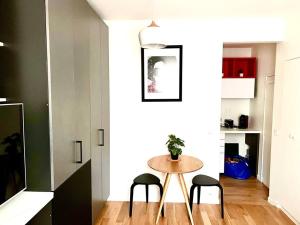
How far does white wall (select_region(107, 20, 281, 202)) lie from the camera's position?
9.97 ft

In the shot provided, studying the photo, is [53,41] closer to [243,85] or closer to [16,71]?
[16,71]

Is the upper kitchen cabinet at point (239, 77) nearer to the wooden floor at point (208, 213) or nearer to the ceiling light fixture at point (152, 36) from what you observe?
the wooden floor at point (208, 213)

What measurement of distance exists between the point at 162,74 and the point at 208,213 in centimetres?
191

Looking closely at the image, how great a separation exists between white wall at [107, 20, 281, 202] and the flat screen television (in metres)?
1.70

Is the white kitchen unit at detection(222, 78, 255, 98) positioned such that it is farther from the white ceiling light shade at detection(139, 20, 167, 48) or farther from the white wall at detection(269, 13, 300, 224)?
the white ceiling light shade at detection(139, 20, 167, 48)

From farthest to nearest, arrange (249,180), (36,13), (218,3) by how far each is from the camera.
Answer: (249,180)
(218,3)
(36,13)

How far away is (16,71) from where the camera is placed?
1.56 metres

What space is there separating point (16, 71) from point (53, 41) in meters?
0.33

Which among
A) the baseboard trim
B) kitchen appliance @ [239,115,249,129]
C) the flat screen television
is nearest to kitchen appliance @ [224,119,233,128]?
kitchen appliance @ [239,115,249,129]

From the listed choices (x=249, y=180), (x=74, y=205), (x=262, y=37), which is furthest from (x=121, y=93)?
(x=249, y=180)

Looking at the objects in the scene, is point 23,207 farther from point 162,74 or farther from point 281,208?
point 281,208

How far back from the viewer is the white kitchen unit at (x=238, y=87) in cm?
418

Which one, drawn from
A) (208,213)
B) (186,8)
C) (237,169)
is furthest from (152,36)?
(237,169)

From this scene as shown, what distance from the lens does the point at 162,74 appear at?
309cm
